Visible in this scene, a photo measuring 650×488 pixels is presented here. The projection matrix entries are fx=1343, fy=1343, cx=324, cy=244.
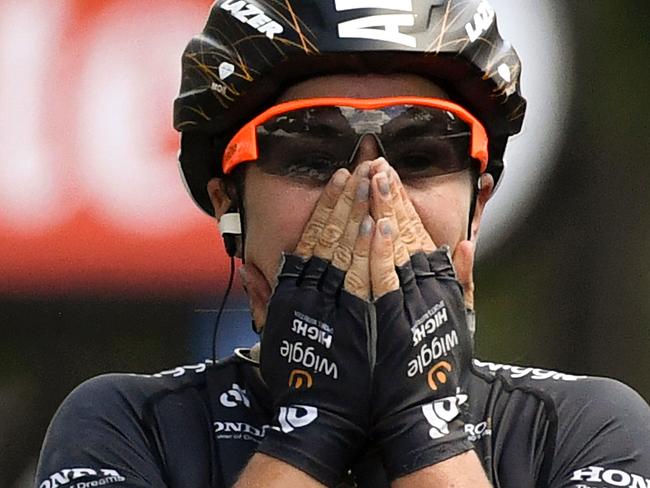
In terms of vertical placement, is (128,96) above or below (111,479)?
above

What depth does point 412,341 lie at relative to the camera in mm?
2023

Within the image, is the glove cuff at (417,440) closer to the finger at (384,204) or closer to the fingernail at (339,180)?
the finger at (384,204)

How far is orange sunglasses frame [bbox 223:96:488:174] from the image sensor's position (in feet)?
7.06

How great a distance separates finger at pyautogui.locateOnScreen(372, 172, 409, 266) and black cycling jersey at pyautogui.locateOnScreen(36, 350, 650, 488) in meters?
0.25

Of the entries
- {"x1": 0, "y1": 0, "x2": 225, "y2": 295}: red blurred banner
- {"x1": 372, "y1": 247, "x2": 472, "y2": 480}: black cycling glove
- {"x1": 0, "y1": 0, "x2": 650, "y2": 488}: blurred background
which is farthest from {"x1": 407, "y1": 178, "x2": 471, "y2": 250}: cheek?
{"x1": 0, "y1": 0, "x2": 225, "y2": 295}: red blurred banner

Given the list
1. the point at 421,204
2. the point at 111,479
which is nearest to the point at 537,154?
the point at 421,204

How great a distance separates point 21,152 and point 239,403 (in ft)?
5.22

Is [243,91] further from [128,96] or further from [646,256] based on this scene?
[646,256]

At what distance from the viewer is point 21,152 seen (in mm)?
3574

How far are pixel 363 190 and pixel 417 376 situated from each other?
301mm

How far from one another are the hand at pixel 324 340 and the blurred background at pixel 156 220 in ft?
4.53

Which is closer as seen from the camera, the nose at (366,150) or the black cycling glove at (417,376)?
the black cycling glove at (417,376)

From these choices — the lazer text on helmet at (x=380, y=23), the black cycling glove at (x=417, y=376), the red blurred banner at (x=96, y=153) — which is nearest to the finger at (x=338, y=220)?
the black cycling glove at (x=417, y=376)

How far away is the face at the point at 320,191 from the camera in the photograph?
2170mm
